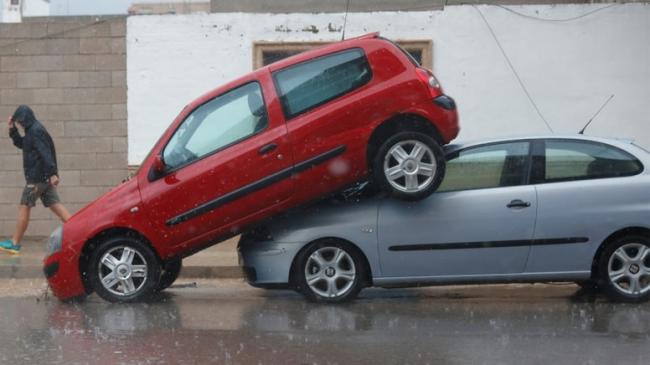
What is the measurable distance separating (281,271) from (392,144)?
4.55 feet

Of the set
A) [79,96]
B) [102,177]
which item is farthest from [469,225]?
[79,96]

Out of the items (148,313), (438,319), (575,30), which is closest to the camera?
(438,319)

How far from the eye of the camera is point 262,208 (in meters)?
8.13

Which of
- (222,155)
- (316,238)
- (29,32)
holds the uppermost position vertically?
(29,32)

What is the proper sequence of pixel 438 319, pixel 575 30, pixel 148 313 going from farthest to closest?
pixel 575 30
pixel 148 313
pixel 438 319

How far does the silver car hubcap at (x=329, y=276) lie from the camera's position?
815 centimetres

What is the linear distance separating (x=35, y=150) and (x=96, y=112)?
2477 millimetres

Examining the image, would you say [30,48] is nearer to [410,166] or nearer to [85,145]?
[85,145]

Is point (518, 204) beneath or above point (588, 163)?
beneath

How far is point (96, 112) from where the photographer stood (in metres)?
13.8

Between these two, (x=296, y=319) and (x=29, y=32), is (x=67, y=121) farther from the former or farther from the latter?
(x=296, y=319)

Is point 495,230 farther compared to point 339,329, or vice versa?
point 495,230

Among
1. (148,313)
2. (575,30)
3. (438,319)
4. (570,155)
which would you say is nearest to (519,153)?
(570,155)

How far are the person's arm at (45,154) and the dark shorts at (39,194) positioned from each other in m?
0.22
